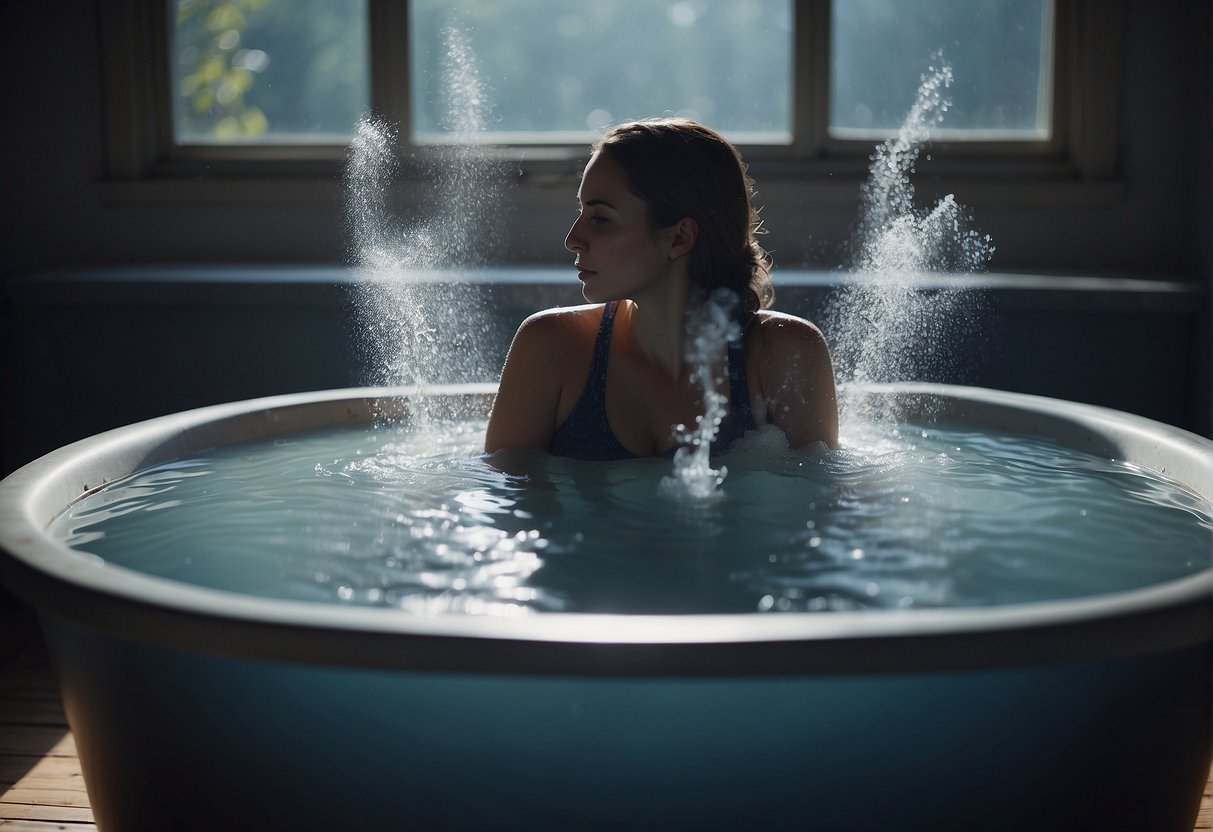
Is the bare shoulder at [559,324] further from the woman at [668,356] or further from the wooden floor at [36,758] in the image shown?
the wooden floor at [36,758]

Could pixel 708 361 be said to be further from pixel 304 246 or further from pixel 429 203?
pixel 304 246

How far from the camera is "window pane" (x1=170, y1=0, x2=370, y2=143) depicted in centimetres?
340

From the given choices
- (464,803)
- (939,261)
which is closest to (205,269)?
(939,261)

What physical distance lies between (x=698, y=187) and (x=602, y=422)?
1.28ft

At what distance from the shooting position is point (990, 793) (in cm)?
102

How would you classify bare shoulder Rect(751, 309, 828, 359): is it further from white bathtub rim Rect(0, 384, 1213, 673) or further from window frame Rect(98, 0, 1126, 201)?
window frame Rect(98, 0, 1126, 201)

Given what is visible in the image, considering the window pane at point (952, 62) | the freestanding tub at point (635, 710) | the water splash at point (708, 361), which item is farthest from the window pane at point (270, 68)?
the freestanding tub at point (635, 710)

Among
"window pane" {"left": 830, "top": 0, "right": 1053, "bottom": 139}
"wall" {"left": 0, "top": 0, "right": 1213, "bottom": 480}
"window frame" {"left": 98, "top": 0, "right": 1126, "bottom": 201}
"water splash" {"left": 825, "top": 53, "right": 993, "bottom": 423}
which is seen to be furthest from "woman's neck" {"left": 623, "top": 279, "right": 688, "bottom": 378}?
"window pane" {"left": 830, "top": 0, "right": 1053, "bottom": 139}

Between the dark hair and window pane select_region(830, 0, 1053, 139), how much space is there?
153 cm

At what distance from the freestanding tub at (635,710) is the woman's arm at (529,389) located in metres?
0.91

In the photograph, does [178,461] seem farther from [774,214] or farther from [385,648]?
[774,214]

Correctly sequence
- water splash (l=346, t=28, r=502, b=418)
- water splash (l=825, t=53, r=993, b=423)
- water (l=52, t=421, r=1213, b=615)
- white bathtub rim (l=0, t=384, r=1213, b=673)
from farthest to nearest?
water splash (l=346, t=28, r=502, b=418), water splash (l=825, t=53, r=993, b=423), water (l=52, t=421, r=1213, b=615), white bathtub rim (l=0, t=384, r=1213, b=673)

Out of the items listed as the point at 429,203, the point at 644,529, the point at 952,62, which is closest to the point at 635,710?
the point at 644,529

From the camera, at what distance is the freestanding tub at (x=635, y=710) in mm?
896
